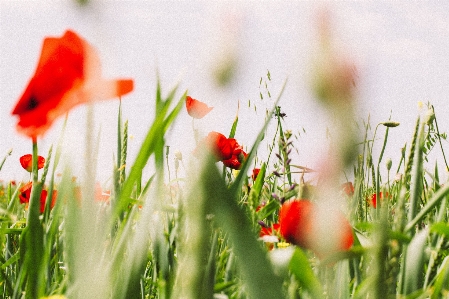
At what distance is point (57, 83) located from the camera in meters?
0.53

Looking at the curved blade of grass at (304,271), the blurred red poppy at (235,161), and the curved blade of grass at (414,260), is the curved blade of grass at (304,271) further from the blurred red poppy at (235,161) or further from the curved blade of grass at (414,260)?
the blurred red poppy at (235,161)

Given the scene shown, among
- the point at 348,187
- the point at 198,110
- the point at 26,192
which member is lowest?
the point at 26,192

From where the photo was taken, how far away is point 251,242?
0.72ft

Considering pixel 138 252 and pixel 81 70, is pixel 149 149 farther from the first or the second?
pixel 81 70

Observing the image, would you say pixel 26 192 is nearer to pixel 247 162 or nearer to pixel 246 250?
pixel 247 162

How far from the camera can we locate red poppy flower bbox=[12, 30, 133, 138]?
46 cm

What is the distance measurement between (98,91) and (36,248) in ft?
0.52

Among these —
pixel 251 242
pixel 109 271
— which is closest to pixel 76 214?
pixel 109 271

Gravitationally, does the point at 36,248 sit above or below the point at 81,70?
below

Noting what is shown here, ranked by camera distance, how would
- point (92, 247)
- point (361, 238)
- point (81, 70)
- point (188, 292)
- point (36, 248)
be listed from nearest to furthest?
point (188, 292) < point (92, 247) < point (36, 248) < point (81, 70) < point (361, 238)

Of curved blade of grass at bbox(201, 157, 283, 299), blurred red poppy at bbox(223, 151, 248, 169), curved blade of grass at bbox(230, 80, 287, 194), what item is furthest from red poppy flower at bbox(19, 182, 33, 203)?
curved blade of grass at bbox(201, 157, 283, 299)

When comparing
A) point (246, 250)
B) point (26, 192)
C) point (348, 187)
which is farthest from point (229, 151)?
point (246, 250)

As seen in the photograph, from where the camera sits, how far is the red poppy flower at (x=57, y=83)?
0.46 metres

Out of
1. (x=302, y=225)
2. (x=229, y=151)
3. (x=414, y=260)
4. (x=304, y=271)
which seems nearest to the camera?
(x=304, y=271)
